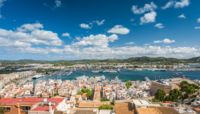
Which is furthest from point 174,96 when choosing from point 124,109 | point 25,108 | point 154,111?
point 25,108

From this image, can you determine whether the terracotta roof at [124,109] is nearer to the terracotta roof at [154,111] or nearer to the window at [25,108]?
the terracotta roof at [154,111]

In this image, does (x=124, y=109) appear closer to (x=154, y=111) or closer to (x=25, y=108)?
(x=154, y=111)

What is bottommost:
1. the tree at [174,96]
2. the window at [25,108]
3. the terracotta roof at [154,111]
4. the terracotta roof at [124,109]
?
the tree at [174,96]

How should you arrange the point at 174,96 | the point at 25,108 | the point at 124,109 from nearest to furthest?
1. the point at 25,108
2. the point at 124,109
3. the point at 174,96

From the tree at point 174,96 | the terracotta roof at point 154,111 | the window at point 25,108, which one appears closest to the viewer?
the window at point 25,108

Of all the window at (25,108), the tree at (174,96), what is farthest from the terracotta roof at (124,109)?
the tree at (174,96)

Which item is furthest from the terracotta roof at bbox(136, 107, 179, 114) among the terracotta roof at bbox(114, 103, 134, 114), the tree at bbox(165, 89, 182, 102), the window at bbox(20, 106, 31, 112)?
the tree at bbox(165, 89, 182, 102)

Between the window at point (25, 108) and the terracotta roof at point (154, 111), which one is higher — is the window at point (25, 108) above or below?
above

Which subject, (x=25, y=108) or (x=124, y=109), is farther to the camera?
(x=124, y=109)

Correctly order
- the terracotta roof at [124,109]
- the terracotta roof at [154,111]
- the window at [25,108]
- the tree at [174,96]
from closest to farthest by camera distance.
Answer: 1. the window at [25,108]
2. the terracotta roof at [154,111]
3. the terracotta roof at [124,109]
4. the tree at [174,96]

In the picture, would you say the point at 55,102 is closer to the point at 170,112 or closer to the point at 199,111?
the point at 170,112

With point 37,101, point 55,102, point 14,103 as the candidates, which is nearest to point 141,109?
point 55,102
